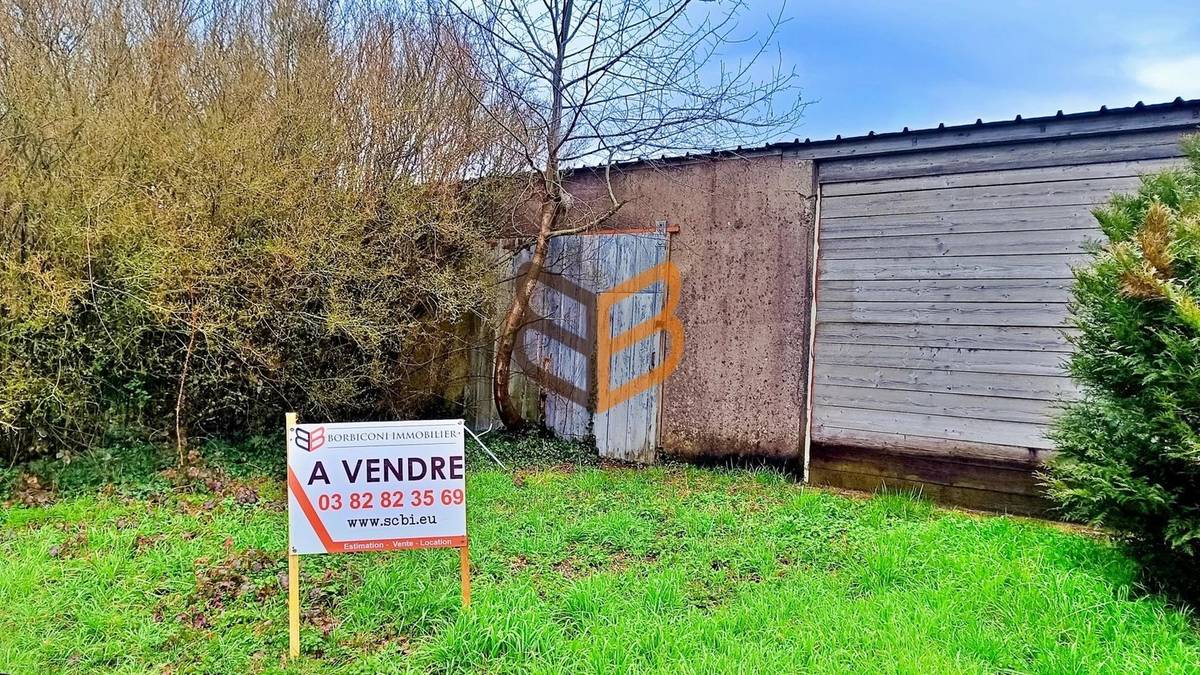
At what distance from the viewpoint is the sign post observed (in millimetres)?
2859

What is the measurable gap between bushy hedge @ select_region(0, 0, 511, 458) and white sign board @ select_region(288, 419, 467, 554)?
2.71 meters

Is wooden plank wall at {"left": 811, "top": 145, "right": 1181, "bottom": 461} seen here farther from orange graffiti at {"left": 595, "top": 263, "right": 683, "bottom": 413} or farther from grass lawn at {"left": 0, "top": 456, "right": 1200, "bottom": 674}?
orange graffiti at {"left": 595, "top": 263, "right": 683, "bottom": 413}

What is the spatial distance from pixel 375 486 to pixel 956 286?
452 centimetres

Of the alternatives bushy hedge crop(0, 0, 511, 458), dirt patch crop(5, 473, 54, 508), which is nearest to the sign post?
bushy hedge crop(0, 0, 511, 458)

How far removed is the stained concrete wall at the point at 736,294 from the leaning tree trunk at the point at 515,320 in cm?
75

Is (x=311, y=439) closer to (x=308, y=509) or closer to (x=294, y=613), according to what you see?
(x=308, y=509)

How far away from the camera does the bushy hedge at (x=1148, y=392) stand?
9.83 feet

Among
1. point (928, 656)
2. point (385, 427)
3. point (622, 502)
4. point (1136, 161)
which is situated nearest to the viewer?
point (928, 656)

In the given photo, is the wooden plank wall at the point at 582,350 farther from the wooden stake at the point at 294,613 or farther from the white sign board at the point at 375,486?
the wooden stake at the point at 294,613

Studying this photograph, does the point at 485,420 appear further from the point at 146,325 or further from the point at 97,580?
the point at 97,580

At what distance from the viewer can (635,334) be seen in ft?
21.9

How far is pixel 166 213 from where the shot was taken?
478cm

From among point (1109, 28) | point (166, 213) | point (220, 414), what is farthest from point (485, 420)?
point (1109, 28)

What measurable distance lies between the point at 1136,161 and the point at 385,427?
523 centimetres
